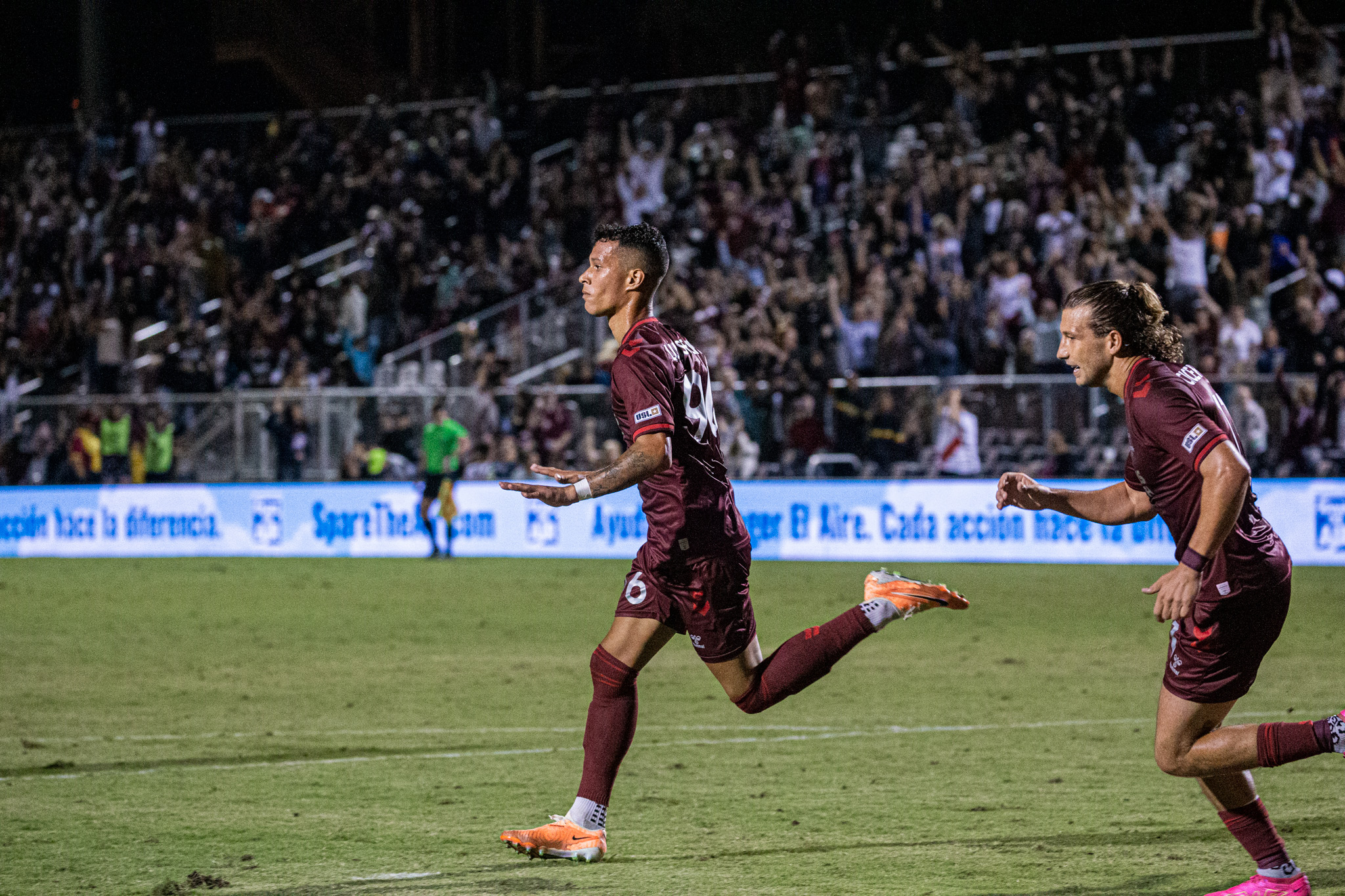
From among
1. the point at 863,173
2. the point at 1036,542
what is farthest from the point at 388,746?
the point at 863,173

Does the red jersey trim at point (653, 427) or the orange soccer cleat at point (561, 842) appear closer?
the red jersey trim at point (653, 427)

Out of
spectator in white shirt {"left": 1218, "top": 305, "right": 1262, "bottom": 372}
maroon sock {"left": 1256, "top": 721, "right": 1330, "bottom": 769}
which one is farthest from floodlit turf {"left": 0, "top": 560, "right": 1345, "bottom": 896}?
spectator in white shirt {"left": 1218, "top": 305, "right": 1262, "bottom": 372}

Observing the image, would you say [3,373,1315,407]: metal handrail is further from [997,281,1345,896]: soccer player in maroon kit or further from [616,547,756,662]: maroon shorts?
[997,281,1345,896]: soccer player in maroon kit

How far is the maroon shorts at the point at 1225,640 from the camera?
15.8ft

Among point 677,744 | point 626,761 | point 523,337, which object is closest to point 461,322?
point 523,337

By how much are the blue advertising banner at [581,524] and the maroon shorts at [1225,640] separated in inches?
504

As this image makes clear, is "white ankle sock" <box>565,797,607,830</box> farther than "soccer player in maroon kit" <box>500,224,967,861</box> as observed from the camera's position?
Yes

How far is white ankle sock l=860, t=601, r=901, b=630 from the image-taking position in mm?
5840

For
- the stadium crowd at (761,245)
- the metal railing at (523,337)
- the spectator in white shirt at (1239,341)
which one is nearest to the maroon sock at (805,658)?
the stadium crowd at (761,245)

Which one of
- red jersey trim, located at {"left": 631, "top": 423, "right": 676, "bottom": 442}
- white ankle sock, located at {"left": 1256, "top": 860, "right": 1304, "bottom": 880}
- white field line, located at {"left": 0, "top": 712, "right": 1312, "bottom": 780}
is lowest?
white field line, located at {"left": 0, "top": 712, "right": 1312, "bottom": 780}

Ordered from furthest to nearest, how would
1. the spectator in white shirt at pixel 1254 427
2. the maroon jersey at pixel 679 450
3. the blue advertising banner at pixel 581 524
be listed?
the blue advertising banner at pixel 581 524 < the spectator in white shirt at pixel 1254 427 < the maroon jersey at pixel 679 450

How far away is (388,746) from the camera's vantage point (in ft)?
27.6

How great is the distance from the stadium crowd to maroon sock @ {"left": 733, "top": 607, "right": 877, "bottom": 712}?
43.3 ft

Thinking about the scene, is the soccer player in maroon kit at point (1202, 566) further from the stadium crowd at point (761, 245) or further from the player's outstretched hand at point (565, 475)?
the stadium crowd at point (761, 245)
